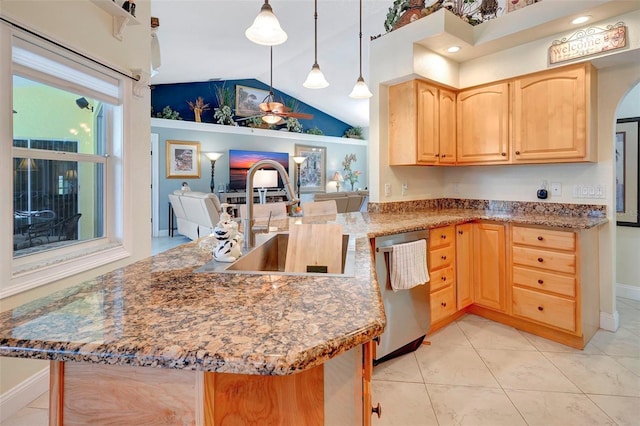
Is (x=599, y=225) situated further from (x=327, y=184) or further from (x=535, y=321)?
(x=327, y=184)

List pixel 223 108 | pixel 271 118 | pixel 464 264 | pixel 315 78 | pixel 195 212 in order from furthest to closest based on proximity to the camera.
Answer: pixel 223 108 < pixel 195 212 < pixel 271 118 < pixel 464 264 < pixel 315 78

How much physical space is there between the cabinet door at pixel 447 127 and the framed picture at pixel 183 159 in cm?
568

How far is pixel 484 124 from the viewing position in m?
3.11

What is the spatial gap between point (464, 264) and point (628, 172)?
6.19 ft

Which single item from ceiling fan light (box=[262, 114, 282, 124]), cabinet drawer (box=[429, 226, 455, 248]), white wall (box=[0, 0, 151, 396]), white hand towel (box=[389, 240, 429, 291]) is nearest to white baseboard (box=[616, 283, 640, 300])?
cabinet drawer (box=[429, 226, 455, 248])

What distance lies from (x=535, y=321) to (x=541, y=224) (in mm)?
749

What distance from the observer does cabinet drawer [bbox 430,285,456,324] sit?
2.55 meters

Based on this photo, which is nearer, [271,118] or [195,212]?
[271,118]

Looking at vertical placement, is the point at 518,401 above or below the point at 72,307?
below

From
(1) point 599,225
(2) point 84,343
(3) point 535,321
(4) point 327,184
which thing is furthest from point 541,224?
(4) point 327,184

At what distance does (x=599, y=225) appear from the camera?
2.56 meters

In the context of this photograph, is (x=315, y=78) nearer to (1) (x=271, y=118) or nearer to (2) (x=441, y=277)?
(2) (x=441, y=277)

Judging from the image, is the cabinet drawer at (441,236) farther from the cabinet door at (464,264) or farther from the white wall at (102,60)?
the white wall at (102,60)

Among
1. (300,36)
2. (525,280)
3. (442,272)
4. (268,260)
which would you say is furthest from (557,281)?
(300,36)
